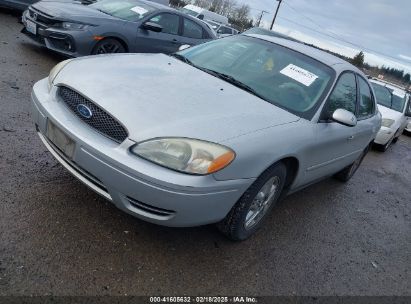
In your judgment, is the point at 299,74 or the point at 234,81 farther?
the point at 299,74

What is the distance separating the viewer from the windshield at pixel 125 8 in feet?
25.1

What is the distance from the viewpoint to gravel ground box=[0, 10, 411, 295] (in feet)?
8.34

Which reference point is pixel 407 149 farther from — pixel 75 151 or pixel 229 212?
pixel 75 151

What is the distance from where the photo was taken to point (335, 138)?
3912 mm

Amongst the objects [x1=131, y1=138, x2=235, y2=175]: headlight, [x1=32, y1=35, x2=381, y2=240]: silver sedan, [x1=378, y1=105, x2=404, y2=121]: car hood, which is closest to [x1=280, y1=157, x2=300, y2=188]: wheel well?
[x1=32, y1=35, x2=381, y2=240]: silver sedan

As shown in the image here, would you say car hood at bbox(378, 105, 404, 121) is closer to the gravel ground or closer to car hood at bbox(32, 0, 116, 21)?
the gravel ground

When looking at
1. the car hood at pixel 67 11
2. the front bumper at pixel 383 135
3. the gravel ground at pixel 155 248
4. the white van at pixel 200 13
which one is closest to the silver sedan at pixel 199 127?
the gravel ground at pixel 155 248

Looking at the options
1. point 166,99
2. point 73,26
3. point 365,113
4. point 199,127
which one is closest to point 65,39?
point 73,26

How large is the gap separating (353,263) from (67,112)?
8.92 ft

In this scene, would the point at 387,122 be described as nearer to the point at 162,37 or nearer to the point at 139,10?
the point at 162,37

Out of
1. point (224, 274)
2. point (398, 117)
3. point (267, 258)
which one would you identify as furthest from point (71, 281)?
point (398, 117)

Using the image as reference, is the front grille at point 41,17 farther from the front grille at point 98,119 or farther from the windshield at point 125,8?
the front grille at point 98,119

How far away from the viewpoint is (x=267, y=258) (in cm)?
327

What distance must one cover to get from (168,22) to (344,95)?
5.10 m
